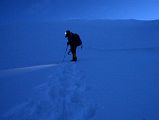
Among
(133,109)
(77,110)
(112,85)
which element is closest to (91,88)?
(112,85)

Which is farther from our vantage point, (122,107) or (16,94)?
(16,94)

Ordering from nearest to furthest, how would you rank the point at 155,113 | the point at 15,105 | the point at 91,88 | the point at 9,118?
the point at 155,113 < the point at 9,118 < the point at 15,105 < the point at 91,88

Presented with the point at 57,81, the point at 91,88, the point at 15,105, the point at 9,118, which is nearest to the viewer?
the point at 9,118

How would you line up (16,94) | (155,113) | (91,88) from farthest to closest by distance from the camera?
(91,88) → (16,94) → (155,113)

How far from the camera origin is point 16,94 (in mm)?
3828

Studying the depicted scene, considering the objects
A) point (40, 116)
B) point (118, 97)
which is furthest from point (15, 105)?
point (118, 97)

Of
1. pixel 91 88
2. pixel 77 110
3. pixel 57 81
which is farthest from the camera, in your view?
pixel 57 81

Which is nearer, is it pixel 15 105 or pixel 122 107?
pixel 122 107

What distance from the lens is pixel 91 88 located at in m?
4.13

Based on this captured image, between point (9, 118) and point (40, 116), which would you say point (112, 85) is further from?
point (9, 118)

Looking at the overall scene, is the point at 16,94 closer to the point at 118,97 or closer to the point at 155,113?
the point at 118,97

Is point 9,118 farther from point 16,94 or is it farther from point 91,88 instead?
point 91,88

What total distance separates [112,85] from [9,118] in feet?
7.97

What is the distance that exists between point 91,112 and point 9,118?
1388 mm
